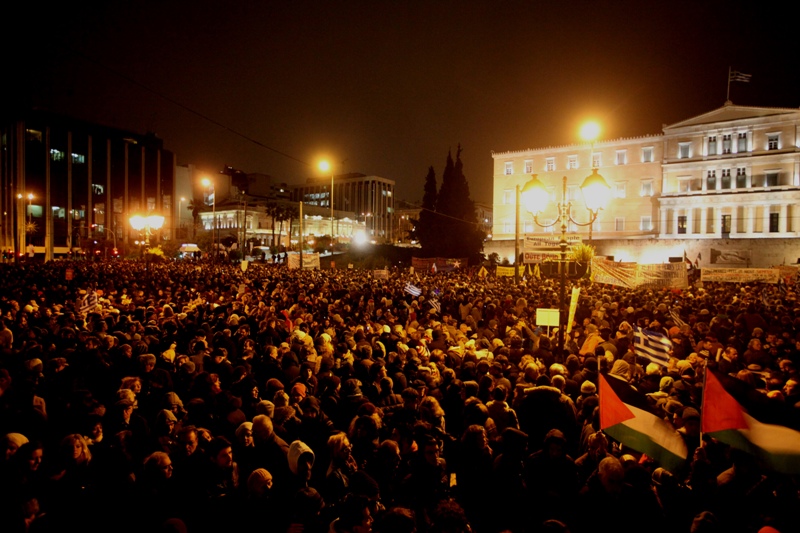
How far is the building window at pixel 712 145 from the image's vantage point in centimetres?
4903

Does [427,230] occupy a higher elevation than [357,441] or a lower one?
higher

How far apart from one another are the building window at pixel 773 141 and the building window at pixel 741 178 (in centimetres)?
278

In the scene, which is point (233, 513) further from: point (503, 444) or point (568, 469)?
point (568, 469)

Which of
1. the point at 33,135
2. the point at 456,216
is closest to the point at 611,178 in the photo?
the point at 456,216

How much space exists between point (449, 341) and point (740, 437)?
639cm

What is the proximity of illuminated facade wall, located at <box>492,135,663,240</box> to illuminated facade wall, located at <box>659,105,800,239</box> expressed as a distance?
1.60m

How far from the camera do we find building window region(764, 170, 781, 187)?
4575 centimetres

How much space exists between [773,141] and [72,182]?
8271cm

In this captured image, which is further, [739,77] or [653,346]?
[739,77]

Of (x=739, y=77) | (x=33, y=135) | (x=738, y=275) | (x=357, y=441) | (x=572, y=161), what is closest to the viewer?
(x=357, y=441)

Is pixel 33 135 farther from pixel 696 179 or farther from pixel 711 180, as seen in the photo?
pixel 711 180

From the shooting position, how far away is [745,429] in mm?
3812

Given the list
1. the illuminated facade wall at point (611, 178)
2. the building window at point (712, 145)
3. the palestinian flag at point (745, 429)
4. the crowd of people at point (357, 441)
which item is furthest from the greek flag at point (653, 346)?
the building window at point (712, 145)

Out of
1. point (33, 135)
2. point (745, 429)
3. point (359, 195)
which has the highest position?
point (359, 195)
